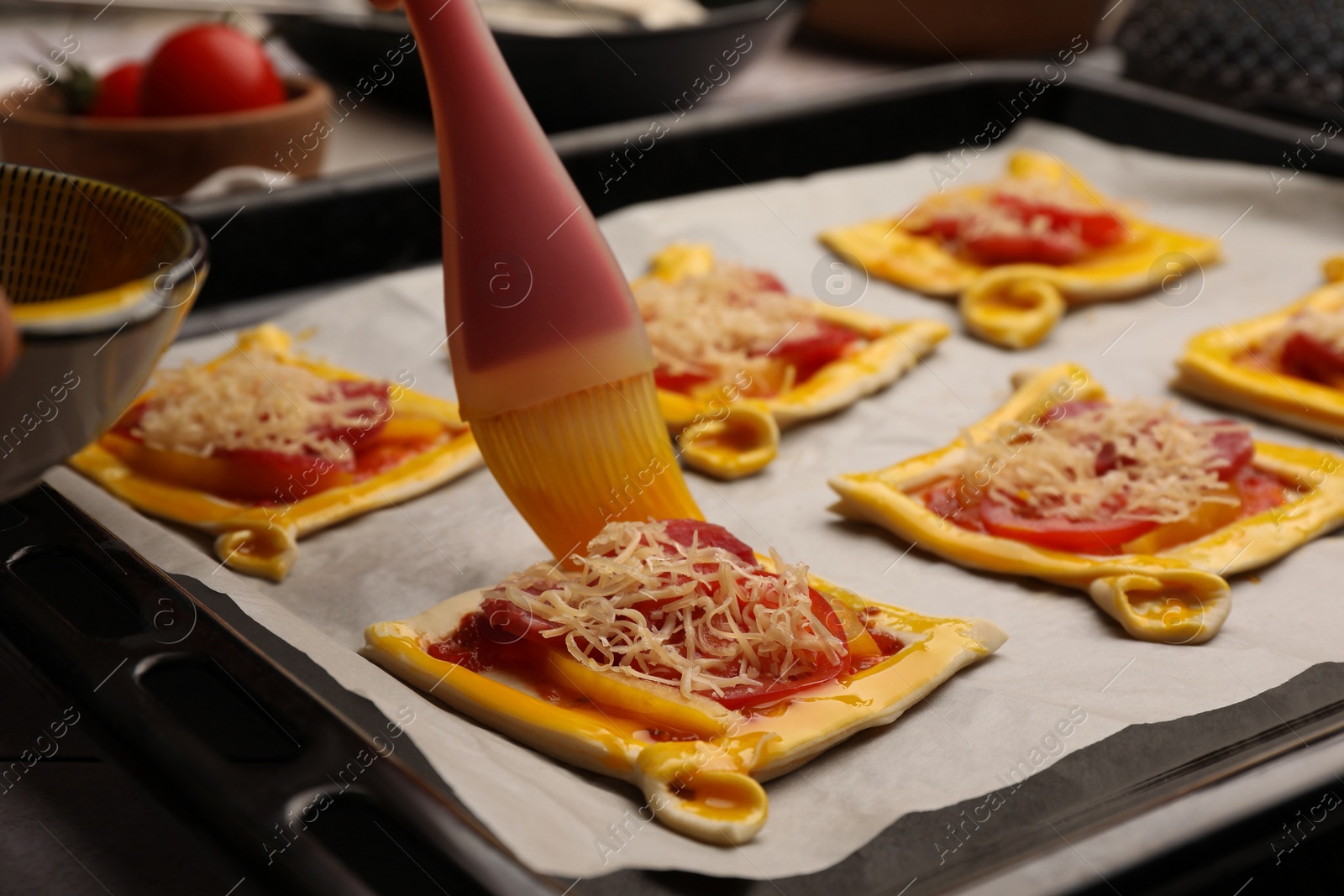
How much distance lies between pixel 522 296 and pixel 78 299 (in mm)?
526

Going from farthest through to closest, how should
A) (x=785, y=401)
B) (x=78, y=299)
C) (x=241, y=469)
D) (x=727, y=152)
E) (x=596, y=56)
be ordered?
(x=596, y=56), (x=727, y=152), (x=785, y=401), (x=241, y=469), (x=78, y=299)

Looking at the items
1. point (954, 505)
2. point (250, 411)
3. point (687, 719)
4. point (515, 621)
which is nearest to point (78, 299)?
point (515, 621)

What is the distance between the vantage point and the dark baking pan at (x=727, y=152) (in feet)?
8.18

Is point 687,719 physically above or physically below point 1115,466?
above

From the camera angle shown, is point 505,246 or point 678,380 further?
point 678,380

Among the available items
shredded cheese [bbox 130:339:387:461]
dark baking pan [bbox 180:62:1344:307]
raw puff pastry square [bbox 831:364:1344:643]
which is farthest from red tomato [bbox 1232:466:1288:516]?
A: shredded cheese [bbox 130:339:387:461]

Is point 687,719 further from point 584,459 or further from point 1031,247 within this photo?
point 1031,247

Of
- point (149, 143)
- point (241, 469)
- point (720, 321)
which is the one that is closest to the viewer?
point (241, 469)

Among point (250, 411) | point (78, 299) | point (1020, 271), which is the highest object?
point (78, 299)

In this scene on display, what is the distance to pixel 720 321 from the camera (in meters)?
2.38

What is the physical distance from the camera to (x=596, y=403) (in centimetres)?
150

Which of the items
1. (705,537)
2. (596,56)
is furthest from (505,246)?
(596,56)

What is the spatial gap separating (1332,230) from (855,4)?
2385mm

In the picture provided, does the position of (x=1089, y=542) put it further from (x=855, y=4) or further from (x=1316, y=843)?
(x=855, y=4)
